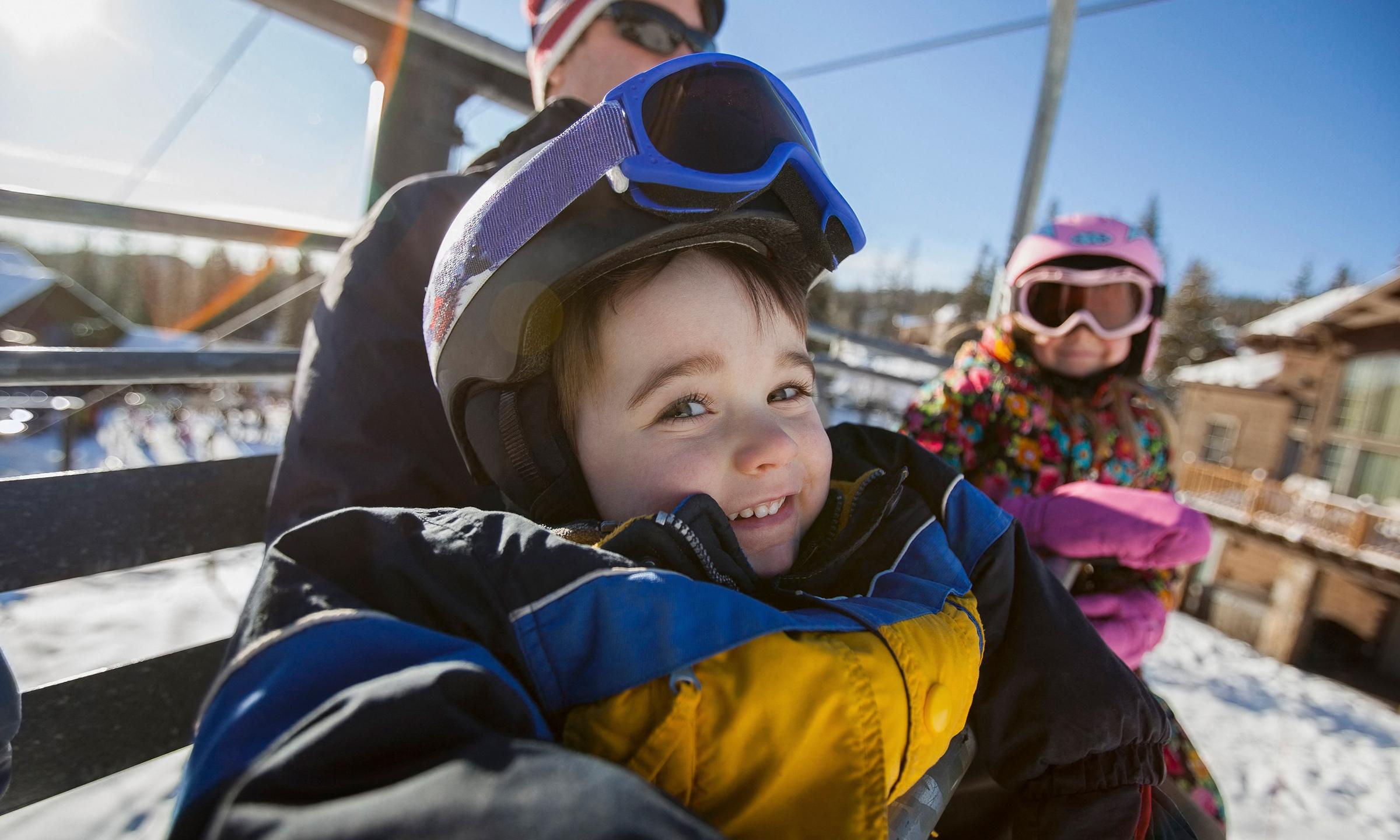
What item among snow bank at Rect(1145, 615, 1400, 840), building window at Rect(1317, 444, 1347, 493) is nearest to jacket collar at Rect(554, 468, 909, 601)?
snow bank at Rect(1145, 615, 1400, 840)

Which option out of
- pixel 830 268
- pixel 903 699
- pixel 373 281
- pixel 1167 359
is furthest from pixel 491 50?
pixel 1167 359

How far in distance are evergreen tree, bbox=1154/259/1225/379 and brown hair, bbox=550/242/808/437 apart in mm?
38299

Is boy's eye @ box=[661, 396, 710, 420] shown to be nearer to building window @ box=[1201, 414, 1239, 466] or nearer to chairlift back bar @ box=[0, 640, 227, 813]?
chairlift back bar @ box=[0, 640, 227, 813]

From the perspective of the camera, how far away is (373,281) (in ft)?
4.78

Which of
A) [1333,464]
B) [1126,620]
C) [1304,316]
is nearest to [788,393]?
[1126,620]

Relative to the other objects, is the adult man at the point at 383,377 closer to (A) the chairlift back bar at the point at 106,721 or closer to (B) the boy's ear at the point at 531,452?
(B) the boy's ear at the point at 531,452

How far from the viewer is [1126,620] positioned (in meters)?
1.82

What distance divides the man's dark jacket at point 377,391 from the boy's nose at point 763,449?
0.72m

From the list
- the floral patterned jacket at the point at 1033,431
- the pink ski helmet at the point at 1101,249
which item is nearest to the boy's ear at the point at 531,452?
the floral patterned jacket at the point at 1033,431

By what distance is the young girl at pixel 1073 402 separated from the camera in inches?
74.3

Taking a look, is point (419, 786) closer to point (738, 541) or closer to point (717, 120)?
point (738, 541)

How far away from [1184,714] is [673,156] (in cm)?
714

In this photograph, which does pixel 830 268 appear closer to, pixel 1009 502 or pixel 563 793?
pixel 1009 502

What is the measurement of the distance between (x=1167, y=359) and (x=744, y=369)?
39.8 m
